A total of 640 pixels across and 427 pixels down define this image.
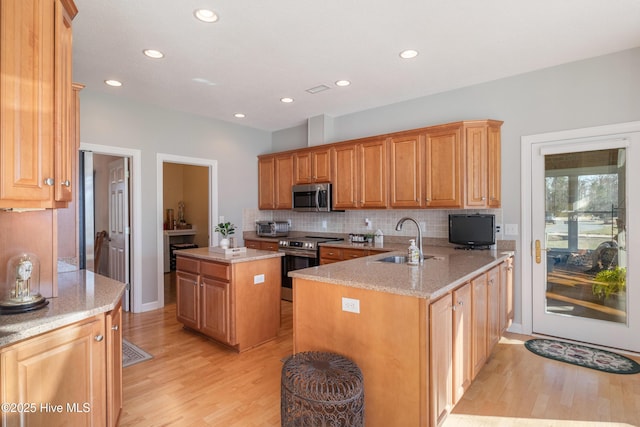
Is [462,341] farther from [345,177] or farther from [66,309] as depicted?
[345,177]

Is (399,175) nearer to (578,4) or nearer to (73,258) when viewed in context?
(578,4)

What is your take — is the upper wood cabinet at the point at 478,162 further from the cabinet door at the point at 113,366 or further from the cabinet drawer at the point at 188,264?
the cabinet door at the point at 113,366

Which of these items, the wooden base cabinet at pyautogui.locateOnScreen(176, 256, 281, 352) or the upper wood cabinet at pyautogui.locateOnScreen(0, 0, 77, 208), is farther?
the wooden base cabinet at pyautogui.locateOnScreen(176, 256, 281, 352)

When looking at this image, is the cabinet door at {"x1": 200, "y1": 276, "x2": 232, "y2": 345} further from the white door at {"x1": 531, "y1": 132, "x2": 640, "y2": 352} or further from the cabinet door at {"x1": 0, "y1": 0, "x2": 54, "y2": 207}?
the white door at {"x1": 531, "y1": 132, "x2": 640, "y2": 352}

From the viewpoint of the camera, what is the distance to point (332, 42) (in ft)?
8.98

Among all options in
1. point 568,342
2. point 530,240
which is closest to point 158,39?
point 530,240

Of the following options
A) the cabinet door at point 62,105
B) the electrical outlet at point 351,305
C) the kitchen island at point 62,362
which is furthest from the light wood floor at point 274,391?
the cabinet door at point 62,105

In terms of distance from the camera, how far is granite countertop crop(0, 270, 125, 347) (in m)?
1.28

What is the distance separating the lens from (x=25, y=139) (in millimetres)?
1344

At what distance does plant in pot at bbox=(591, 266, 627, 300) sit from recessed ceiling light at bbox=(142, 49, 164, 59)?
460 centimetres

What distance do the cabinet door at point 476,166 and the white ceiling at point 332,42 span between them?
25.4 inches

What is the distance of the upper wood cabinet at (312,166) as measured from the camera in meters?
4.69

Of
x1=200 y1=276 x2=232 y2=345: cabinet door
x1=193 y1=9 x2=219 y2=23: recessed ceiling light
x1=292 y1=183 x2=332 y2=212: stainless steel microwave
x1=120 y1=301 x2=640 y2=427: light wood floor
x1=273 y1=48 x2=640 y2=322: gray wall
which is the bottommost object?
x1=120 y1=301 x2=640 y2=427: light wood floor

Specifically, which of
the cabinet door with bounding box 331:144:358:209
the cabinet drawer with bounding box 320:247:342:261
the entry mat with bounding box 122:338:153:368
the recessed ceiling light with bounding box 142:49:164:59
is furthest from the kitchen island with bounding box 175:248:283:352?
the recessed ceiling light with bounding box 142:49:164:59
